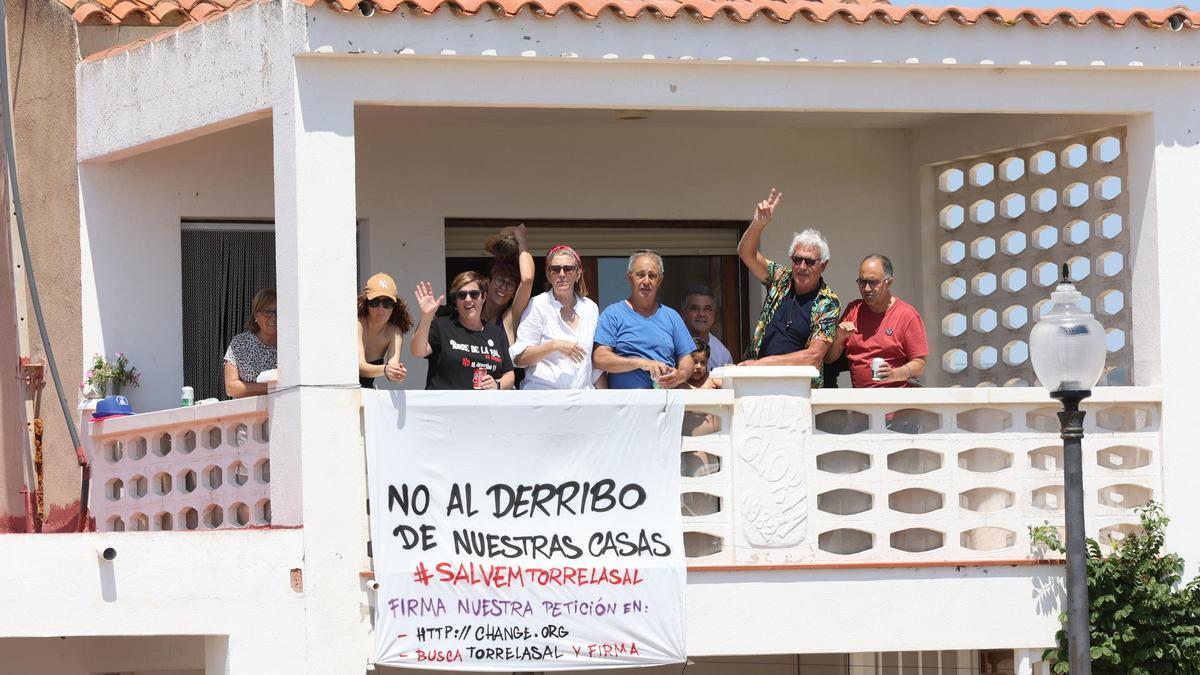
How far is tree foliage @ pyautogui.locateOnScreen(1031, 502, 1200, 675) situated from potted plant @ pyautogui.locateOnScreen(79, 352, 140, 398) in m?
5.41

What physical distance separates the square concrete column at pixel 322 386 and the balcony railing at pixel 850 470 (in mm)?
387

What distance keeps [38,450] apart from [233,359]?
1.67 metres

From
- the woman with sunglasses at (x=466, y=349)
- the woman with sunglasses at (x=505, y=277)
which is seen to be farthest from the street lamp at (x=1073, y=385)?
the woman with sunglasses at (x=505, y=277)

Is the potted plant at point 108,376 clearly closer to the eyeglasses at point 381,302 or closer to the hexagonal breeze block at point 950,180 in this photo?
A: the eyeglasses at point 381,302

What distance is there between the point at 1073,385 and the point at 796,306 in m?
2.42

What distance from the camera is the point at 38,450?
35.3 feet

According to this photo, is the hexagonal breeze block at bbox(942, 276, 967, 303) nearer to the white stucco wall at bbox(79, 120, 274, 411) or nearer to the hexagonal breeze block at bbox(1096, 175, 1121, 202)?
the hexagonal breeze block at bbox(1096, 175, 1121, 202)

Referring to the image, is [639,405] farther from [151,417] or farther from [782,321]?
[151,417]

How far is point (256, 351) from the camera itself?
394 inches

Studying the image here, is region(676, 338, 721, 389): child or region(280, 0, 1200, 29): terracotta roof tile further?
region(676, 338, 721, 389): child

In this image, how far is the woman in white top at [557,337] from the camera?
31.0 ft

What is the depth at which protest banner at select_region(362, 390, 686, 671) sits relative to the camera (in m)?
9.06

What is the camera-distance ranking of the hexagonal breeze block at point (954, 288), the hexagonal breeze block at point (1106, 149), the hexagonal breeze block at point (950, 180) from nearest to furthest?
the hexagonal breeze block at point (1106, 149) < the hexagonal breeze block at point (954, 288) < the hexagonal breeze block at point (950, 180)

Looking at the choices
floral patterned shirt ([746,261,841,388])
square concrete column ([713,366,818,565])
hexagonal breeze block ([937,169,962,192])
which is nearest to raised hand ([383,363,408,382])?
square concrete column ([713,366,818,565])
